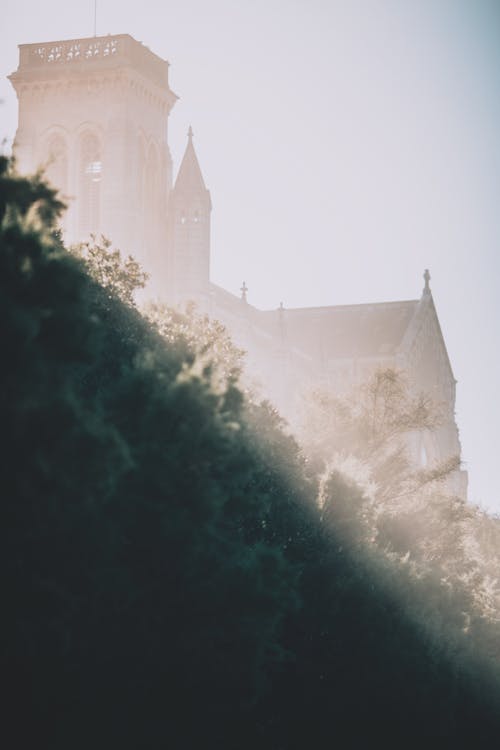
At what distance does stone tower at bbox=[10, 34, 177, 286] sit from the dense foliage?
3350 cm

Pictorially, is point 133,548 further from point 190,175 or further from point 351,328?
point 351,328

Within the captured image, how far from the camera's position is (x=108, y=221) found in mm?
57344

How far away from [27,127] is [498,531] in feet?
112

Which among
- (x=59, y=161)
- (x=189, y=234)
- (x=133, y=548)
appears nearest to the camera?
(x=133, y=548)

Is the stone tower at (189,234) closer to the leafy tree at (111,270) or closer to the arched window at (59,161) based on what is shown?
the arched window at (59,161)

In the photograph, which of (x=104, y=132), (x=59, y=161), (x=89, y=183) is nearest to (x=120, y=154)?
(x=104, y=132)

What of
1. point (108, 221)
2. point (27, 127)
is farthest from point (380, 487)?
point (27, 127)

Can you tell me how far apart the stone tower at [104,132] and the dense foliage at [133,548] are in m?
33.5

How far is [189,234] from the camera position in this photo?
5888cm

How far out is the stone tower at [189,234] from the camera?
191 ft

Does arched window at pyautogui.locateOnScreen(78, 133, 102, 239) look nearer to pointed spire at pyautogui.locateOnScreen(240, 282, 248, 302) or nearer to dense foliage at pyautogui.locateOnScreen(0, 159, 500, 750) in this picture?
pointed spire at pyautogui.locateOnScreen(240, 282, 248, 302)

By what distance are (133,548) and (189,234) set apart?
141ft

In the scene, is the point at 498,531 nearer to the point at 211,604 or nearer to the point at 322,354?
the point at 322,354

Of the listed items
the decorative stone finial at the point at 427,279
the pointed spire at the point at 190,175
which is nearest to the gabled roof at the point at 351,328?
the decorative stone finial at the point at 427,279
